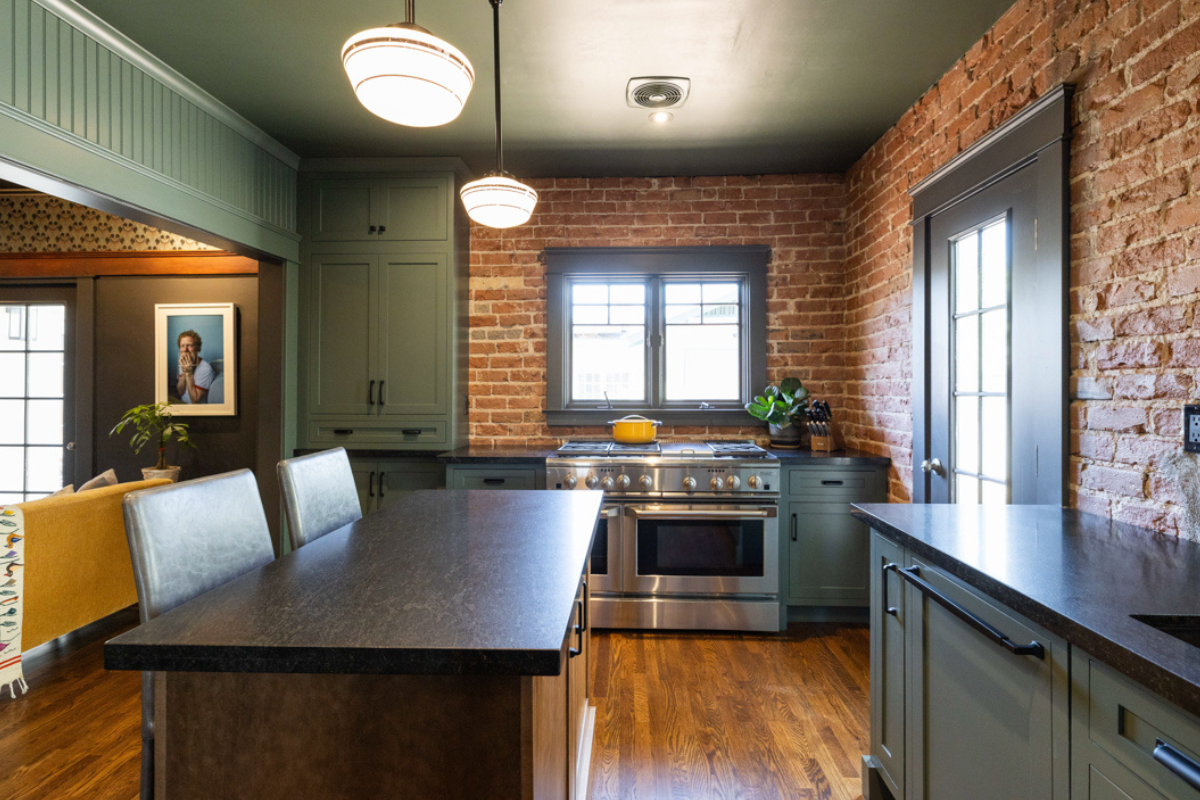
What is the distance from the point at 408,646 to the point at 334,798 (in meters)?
0.34

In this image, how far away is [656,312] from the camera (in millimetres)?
3965

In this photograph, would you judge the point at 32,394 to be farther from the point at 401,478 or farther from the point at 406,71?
the point at 406,71

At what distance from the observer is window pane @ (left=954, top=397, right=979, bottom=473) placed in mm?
2424

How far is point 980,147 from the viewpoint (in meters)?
2.31

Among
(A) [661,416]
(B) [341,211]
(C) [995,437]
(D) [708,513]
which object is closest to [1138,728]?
(C) [995,437]

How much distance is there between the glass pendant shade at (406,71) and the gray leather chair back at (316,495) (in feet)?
3.44

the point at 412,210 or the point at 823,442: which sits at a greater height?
the point at 412,210

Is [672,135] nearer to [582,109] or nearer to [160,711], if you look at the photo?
[582,109]

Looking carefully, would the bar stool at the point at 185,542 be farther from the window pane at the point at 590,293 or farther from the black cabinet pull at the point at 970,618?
the window pane at the point at 590,293

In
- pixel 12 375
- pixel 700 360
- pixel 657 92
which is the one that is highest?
pixel 657 92

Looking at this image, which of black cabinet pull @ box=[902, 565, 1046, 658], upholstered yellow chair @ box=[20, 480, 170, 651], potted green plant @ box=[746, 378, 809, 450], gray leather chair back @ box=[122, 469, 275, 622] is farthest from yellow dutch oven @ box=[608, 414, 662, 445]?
upholstered yellow chair @ box=[20, 480, 170, 651]

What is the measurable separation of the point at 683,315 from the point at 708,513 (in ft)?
Answer: 4.56

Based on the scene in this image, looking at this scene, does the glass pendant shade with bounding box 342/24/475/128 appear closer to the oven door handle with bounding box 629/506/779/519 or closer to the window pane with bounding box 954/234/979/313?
the window pane with bounding box 954/234/979/313

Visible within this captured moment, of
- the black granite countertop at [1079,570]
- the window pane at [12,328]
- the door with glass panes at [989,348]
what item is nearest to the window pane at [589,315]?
the door with glass panes at [989,348]
